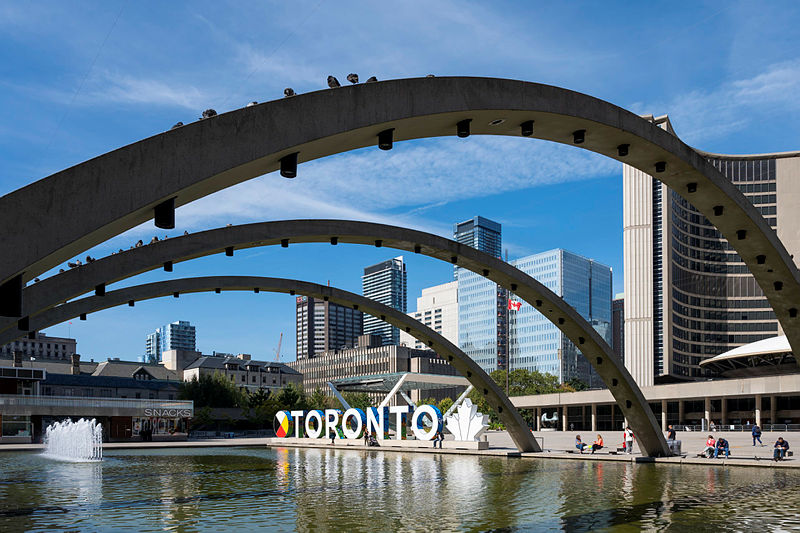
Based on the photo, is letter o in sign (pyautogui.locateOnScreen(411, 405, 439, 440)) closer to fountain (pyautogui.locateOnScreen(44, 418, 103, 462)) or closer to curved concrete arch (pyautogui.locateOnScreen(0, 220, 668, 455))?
fountain (pyautogui.locateOnScreen(44, 418, 103, 462))

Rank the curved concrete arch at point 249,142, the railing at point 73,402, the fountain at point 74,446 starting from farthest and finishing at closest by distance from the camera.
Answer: the railing at point 73,402 < the fountain at point 74,446 < the curved concrete arch at point 249,142

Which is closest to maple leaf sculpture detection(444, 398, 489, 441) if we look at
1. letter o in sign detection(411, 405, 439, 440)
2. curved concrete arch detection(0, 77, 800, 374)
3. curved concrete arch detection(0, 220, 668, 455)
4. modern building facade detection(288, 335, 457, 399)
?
letter o in sign detection(411, 405, 439, 440)

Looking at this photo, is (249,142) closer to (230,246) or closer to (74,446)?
(230,246)

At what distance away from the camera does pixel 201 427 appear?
4040 inches

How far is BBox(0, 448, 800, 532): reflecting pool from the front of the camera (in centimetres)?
1734

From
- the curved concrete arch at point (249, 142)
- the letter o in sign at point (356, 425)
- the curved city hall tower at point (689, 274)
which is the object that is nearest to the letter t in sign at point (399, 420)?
the letter o in sign at point (356, 425)

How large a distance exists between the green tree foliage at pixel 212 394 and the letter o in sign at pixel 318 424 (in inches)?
1766

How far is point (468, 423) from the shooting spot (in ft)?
166

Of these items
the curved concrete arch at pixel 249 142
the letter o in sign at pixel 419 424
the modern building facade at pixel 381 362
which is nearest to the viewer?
the curved concrete arch at pixel 249 142

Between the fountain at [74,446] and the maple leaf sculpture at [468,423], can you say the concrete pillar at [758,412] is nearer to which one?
the maple leaf sculpture at [468,423]

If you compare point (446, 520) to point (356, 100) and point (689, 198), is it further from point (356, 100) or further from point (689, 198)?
point (356, 100)

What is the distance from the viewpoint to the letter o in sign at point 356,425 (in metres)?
58.5

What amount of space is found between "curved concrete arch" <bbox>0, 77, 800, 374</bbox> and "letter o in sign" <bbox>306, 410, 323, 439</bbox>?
168 ft

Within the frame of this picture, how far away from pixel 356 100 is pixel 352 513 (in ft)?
39.5
